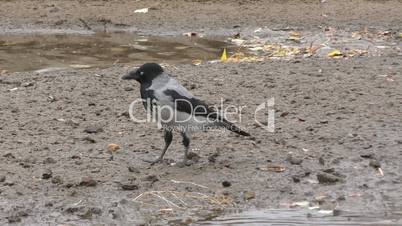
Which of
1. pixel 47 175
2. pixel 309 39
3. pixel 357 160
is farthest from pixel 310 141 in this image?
pixel 309 39

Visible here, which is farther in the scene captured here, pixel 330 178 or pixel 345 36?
pixel 345 36

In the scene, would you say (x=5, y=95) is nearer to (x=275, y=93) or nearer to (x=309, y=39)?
(x=275, y=93)

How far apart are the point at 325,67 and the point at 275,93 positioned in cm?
152

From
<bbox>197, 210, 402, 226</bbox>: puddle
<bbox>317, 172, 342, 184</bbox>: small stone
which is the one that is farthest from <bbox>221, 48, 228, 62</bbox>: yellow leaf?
<bbox>197, 210, 402, 226</bbox>: puddle

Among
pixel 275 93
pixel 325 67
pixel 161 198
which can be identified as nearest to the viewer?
pixel 161 198

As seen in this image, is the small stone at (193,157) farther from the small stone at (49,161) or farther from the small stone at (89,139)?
the small stone at (49,161)

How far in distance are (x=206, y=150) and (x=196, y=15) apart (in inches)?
350

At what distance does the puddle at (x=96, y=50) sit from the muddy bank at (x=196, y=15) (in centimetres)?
78

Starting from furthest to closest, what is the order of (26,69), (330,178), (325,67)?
(26,69) → (325,67) → (330,178)

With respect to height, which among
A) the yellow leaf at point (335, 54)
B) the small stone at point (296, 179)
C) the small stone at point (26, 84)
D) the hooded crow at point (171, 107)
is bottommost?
the yellow leaf at point (335, 54)

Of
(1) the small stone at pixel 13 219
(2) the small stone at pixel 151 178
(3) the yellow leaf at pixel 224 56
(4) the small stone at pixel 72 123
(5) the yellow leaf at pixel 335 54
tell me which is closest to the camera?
(1) the small stone at pixel 13 219

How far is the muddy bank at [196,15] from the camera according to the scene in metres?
15.0

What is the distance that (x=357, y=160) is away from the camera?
22.4 ft

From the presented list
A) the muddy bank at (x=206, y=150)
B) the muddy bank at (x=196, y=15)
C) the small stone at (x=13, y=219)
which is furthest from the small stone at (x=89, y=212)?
the muddy bank at (x=196, y=15)
